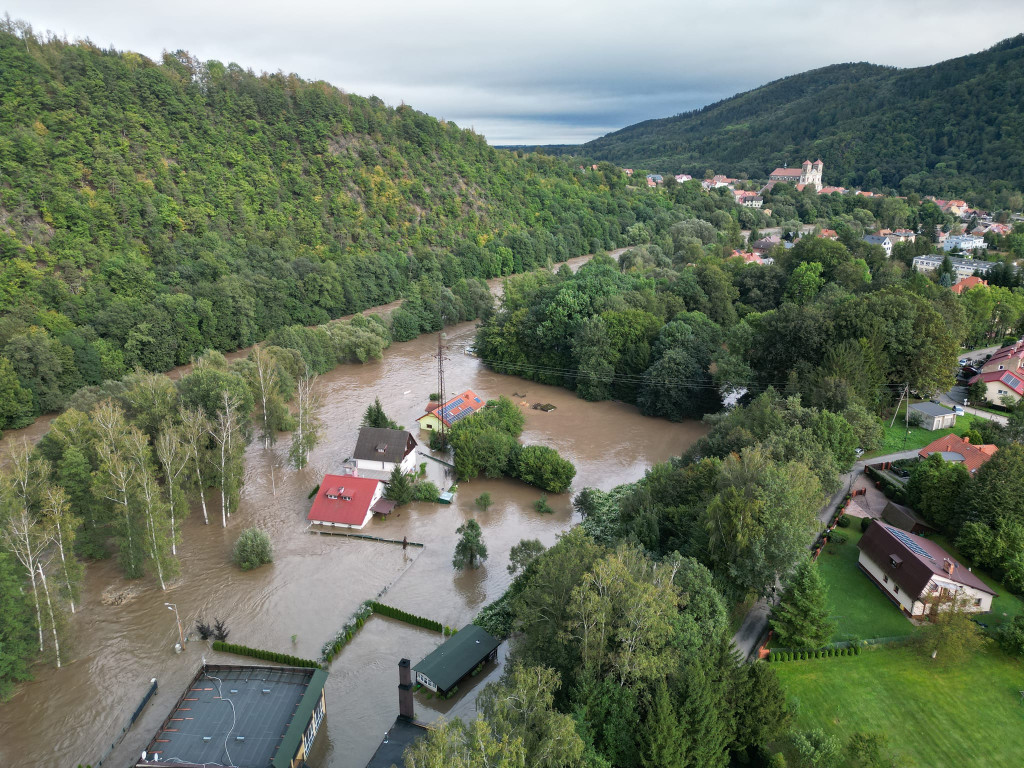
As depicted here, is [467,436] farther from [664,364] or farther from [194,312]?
[194,312]

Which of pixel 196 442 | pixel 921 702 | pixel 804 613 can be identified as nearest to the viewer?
pixel 921 702

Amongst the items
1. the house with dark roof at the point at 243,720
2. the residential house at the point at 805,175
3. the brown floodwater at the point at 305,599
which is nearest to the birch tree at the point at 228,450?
the brown floodwater at the point at 305,599

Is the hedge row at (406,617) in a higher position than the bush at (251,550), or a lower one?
lower

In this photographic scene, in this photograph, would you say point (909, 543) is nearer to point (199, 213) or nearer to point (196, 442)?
point (196, 442)

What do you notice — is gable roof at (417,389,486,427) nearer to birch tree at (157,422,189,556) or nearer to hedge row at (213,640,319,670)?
birch tree at (157,422,189,556)

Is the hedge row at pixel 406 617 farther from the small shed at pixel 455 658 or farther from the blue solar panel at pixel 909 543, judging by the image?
the blue solar panel at pixel 909 543

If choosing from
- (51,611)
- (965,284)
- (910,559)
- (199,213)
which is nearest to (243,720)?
(51,611)

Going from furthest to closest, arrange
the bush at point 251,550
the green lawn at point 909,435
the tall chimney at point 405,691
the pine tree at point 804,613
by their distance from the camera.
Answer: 1. the green lawn at point 909,435
2. the bush at point 251,550
3. the pine tree at point 804,613
4. the tall chimney at point 405,691
